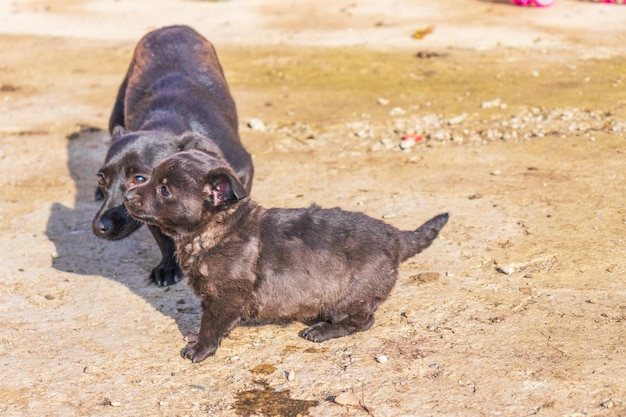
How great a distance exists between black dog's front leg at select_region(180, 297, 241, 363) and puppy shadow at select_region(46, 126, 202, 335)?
346 mm

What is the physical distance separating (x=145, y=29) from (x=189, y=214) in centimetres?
908

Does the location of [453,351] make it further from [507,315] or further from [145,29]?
[145,29]

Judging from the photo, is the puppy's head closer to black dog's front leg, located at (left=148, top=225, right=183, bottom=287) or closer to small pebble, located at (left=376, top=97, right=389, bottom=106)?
black dog's front leg, located at (left=148, top=225, right=183, bottom=287)

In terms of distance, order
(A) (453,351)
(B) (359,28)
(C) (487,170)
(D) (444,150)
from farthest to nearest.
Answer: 1. (B) (359,28)
2. (D) (444,150)
3. (C) (487,170)
4. (A) (453,351)

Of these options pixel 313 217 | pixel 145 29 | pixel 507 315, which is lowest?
pixel 145 29

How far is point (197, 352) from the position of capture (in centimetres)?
477

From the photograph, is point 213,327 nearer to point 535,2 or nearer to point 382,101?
point 382,101

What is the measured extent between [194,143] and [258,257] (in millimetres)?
1321

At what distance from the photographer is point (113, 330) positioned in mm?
5199

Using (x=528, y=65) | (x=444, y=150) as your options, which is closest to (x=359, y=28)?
(x=528, y=65)

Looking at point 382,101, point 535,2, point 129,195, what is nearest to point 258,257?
point 129,195

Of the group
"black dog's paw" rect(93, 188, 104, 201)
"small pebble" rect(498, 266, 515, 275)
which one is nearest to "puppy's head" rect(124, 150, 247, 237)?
"small pebble" rect(498, 266, 515, 275)

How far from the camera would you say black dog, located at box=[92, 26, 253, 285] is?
234 inches

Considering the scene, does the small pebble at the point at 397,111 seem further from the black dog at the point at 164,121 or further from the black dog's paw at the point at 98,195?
the black dog's paw at the point at 98,195
